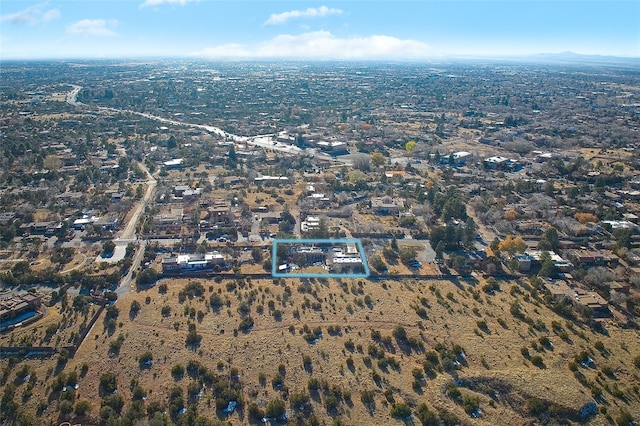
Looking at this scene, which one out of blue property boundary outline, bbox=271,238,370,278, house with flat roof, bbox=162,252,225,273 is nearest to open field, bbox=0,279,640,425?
blue property boundary outline, bbox=271,238,370,278

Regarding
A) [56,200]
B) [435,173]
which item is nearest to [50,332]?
[56,200]

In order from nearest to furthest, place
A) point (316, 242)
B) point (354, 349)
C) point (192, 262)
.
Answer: point (354, 349) → point (192, 262) → point (316, 242)

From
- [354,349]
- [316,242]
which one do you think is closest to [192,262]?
[316,242]

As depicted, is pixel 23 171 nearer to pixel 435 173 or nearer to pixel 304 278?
pixel 304 278

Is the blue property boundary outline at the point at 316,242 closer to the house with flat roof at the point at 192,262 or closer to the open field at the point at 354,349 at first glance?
the open field at the point at 354,349

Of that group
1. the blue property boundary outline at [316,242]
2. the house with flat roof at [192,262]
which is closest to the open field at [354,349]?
the blue property boundary outline at [316,242]

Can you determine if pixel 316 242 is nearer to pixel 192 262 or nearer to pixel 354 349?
pixel 192 262

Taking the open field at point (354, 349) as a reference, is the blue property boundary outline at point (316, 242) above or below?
above

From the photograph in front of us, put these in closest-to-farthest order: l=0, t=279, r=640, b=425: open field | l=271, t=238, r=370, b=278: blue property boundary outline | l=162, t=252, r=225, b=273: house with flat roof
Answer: l=0, t=279, r=640, b=425: open field → l=271, t=238, r=370, b=278: blue property boundary outline → l=162, t=252, r=225, b=273: house with flat roof

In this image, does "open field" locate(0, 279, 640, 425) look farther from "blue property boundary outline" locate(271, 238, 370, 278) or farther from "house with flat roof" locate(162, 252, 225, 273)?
"house with flat roof" locate(162, 252, 225, 273)
